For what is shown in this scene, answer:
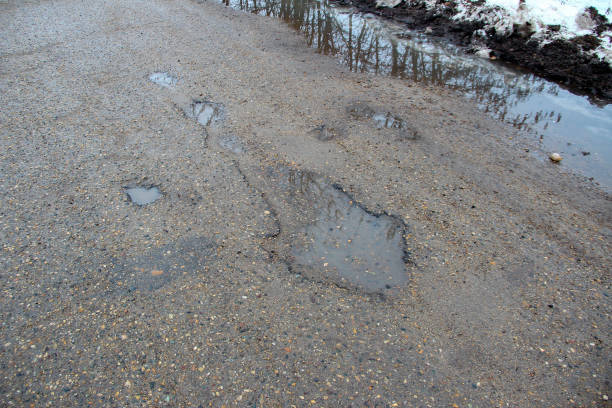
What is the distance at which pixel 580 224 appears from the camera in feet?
13.1

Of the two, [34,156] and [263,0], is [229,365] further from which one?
[263,0]

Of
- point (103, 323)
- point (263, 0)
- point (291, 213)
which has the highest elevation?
point (263, 0)

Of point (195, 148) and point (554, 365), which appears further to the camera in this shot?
point (195, 148)

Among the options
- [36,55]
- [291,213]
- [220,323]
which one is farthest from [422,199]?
[36,55]

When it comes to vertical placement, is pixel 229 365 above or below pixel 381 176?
below

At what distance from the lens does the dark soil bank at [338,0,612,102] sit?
269 inches

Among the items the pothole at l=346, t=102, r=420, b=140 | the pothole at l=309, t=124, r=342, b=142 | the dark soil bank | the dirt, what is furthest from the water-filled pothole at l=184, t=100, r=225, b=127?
the dark soil bank

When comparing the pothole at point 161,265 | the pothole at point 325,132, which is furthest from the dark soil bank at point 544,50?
the pothole at point 161,265

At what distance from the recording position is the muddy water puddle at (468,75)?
5414 mm

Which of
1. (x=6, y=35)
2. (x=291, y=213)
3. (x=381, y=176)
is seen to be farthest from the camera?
(x=6, y=35)

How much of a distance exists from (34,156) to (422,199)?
434cm

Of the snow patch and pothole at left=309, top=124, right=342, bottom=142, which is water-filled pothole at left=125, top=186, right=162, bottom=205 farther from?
the snow patch

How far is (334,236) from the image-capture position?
12.3 feet

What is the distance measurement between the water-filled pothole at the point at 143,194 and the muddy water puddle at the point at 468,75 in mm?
4196
